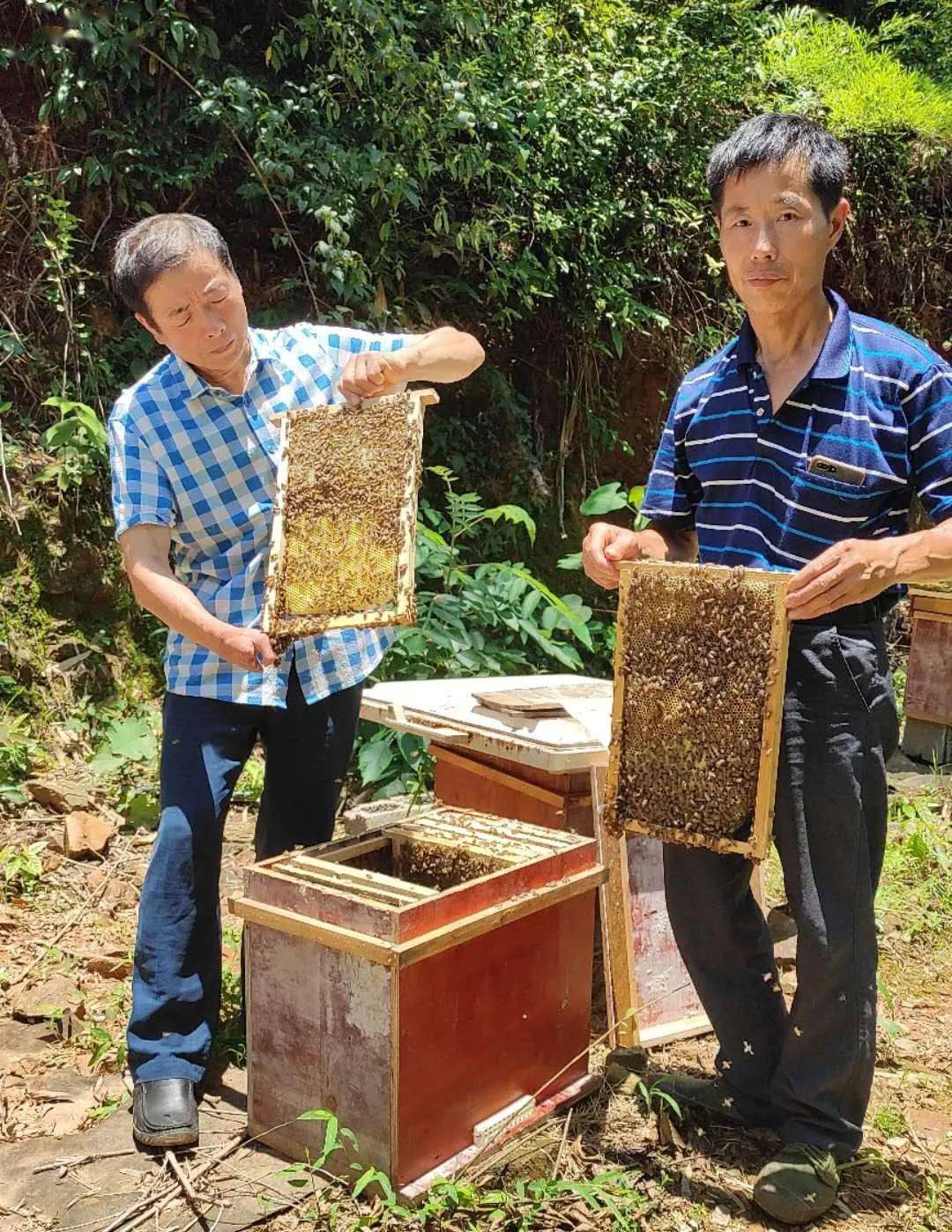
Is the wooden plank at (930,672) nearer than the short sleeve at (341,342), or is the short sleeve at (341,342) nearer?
the short sleeve at (341,342)

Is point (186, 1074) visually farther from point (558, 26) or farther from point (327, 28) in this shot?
point (558, 26)

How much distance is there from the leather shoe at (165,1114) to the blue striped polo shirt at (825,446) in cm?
196

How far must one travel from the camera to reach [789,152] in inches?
99.1

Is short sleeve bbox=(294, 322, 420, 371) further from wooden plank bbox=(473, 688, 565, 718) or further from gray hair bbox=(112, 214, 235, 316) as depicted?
wooden plank bbox=(473, 688, 565, 718)

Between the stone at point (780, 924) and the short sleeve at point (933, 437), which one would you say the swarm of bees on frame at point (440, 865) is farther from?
the stone at point (780, 924)

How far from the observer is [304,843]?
339 cm

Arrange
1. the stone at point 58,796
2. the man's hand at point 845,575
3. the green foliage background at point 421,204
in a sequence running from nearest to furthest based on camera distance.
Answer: the man's hand at point 845,575
the stone at point 58,796
the green foliage background at point 421,204

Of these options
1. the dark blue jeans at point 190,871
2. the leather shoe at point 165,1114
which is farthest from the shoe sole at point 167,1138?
the dark blue jeans at point 190,871

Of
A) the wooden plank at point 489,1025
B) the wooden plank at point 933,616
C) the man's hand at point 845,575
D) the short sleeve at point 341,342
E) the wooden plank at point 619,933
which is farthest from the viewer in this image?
the wooden plank at point 933,616

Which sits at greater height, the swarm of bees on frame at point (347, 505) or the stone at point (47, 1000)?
the swarm of bees on frame at point (347, 505)

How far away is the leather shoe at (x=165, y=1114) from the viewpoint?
293cm

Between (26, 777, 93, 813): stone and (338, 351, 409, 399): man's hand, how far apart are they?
2887 mm

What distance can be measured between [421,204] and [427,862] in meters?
4.55

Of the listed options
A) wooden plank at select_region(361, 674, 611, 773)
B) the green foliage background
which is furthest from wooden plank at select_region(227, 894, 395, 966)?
the green foliage background
